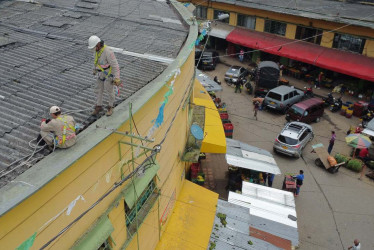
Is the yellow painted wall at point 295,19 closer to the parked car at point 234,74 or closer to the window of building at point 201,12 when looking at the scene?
the window of building at point 201,12

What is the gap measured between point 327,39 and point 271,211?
19467 millimetres

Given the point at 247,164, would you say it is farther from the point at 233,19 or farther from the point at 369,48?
the point at 233,19

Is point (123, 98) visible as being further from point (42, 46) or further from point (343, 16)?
point (343, 16)

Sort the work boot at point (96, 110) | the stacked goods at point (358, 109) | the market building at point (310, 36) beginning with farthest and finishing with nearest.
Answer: the market building at point (310, 36), the stacked goods at point (358, 109), the work boot at point (96, 110)

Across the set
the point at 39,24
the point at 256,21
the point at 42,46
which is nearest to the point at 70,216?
the point at 42,46

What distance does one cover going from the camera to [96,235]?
18.0 feet

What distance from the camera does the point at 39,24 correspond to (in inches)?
510

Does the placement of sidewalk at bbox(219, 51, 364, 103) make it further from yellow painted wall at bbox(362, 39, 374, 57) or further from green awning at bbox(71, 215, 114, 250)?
green awning at bbox(71, 215, 114, 250)

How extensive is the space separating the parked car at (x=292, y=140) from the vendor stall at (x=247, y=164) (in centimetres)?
291

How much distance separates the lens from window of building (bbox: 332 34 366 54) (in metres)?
25.0

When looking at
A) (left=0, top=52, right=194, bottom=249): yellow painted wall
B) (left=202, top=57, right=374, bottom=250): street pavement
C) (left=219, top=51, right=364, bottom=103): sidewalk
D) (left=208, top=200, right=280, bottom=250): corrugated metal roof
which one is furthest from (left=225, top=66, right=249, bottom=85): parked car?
(left=0, top=52, right=194, bottom=249): yellow painted wall

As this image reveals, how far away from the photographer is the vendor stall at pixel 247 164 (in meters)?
14.7

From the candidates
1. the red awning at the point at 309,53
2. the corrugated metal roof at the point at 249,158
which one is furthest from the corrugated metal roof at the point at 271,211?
the red awning at the point at 309,53

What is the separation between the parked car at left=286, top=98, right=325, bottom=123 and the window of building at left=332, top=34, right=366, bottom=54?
623 cm
